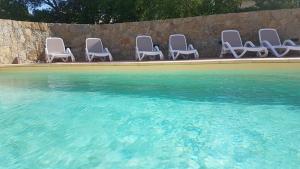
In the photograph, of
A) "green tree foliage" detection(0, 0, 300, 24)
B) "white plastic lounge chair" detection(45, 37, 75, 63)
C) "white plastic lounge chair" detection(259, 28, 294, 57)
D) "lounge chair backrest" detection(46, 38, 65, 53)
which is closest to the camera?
"white plastic lounge chair" detection(259, 28, 294, 57)

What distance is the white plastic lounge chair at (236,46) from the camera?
11.2m

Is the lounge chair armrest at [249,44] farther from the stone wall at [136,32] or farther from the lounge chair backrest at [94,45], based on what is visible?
the lounge chair backrest at [94,45]

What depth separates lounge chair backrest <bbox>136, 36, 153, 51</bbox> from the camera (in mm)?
12711

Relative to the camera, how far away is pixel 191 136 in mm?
3549

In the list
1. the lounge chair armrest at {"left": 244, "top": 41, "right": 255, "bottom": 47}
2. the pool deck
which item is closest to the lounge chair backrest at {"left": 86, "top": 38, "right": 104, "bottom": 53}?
the pool deck

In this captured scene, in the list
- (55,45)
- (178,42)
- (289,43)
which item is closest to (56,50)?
(55,45)

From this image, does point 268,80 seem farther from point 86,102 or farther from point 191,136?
point 191,136

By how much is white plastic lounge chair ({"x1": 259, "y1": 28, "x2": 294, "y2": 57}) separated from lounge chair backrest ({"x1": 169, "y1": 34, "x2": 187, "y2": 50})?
2.49 meters

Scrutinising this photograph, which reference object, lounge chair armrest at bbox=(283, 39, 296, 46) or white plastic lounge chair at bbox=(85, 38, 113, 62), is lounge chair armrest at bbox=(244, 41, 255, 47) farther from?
white plastic lounge chair at bbox=(85, 38, 113, 62)

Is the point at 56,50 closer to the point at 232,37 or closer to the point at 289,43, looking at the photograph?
the point at 232,37

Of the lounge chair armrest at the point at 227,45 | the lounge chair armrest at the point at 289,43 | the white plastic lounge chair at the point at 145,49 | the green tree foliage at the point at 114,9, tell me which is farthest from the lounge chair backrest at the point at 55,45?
the lounge chair armrest at the point at 289,43

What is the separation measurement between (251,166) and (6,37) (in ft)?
36.0

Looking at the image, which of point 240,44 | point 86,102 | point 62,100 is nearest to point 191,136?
point 86,102

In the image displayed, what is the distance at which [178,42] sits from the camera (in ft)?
41.5
